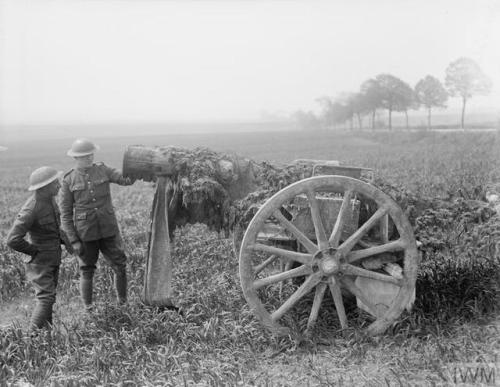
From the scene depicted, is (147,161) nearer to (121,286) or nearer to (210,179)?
(210,179)

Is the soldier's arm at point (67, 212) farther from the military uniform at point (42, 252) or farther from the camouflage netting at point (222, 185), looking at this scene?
the camouflage netting at point (222, 185)

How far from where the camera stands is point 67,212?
15.8ft

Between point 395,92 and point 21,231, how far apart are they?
6897 cm

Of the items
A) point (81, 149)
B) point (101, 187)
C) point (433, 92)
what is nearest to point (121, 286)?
point (101, 187)

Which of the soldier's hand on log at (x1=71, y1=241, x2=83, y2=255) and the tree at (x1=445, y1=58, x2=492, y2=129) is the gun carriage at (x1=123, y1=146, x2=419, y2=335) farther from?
the tree at (x1=445, y1=58, x2=492, y2=129)

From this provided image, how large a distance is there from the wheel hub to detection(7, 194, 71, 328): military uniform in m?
2.76

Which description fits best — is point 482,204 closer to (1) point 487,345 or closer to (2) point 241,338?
(1) point 487,345

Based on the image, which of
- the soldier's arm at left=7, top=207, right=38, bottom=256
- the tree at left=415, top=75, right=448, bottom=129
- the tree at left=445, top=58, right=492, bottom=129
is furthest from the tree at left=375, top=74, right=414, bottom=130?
the soldier's arm at left=7, top=207, right=38, bottom=256

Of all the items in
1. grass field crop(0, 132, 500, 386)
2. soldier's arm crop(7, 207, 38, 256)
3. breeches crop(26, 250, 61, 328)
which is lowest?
grass field crop(0, 132, 500, 386)

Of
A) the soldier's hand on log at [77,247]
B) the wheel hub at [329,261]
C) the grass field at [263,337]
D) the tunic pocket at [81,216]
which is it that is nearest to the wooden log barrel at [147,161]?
the tunic pocket at [81,216]

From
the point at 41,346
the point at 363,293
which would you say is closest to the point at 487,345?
the point at 363,293

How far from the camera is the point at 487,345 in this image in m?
3.78

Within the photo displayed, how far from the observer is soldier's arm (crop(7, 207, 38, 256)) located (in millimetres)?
4289

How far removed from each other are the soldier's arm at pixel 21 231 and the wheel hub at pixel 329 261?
112 inches
